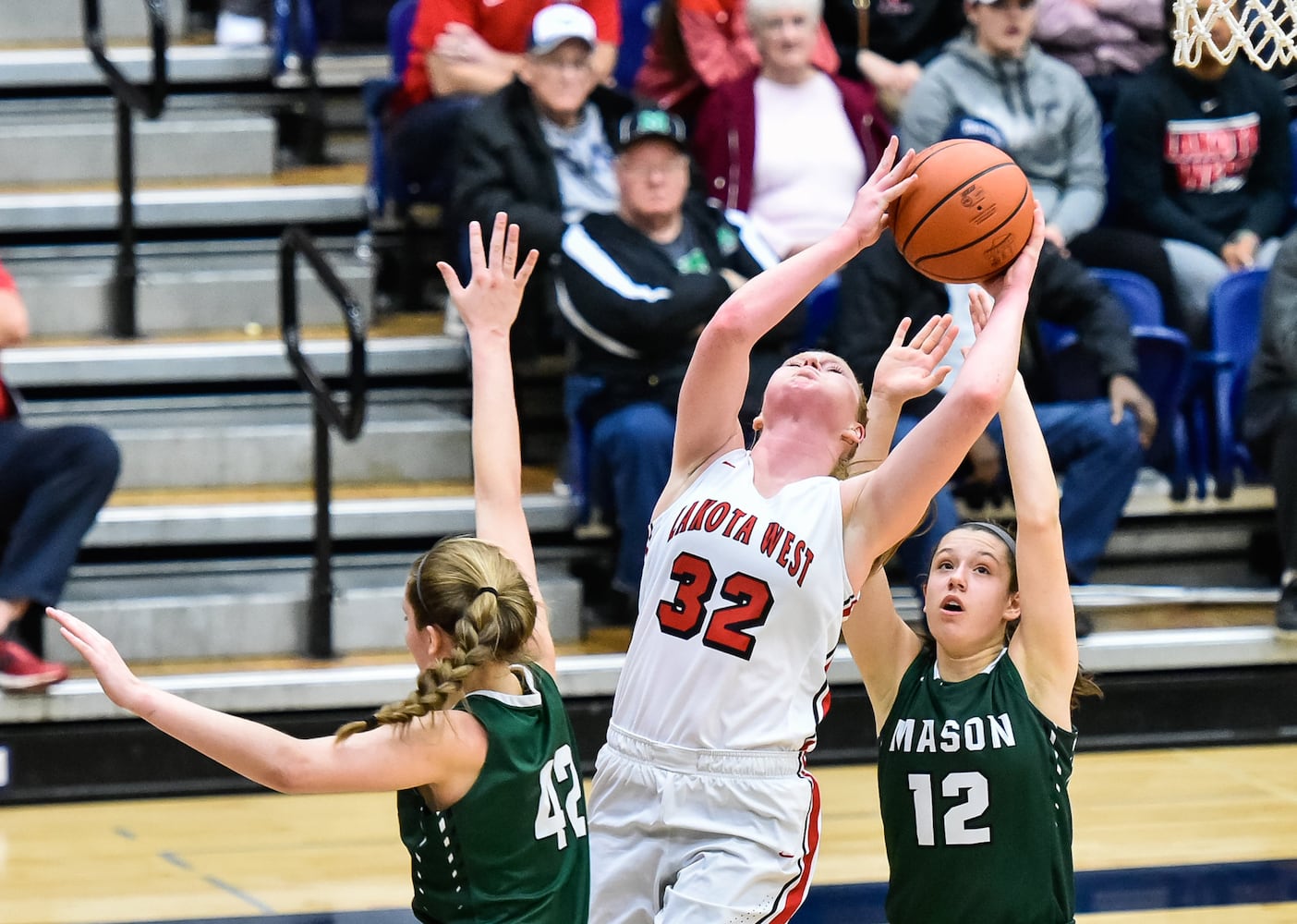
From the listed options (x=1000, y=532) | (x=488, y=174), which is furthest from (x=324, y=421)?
(x=1000, y=532)

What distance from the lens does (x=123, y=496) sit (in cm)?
661

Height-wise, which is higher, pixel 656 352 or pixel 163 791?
pixel 656 352

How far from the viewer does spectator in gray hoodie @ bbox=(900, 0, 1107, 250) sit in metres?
6.98

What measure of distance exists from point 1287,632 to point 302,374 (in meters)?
3.39

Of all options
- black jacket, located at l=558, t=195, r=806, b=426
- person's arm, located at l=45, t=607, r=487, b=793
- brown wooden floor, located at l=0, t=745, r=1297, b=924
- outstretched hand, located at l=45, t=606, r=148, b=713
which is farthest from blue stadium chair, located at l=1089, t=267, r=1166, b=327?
outstretched hand, located at l=45, t=606, r=148, b=713

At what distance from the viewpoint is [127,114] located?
268 inches

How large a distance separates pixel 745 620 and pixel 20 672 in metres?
3.14

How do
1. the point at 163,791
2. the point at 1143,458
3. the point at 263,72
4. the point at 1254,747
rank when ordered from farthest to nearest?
the point at 263,72
the point at 1143,458
the point at 1254,747
the point at 163,791

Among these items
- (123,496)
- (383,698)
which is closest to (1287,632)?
(383,698)

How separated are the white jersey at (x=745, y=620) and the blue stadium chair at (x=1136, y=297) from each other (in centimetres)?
385

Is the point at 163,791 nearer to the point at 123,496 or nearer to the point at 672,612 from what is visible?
the point at 123,496

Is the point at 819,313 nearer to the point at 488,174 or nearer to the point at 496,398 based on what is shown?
the point at 488,174

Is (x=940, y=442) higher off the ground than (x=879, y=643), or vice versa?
(x=940, y=442)

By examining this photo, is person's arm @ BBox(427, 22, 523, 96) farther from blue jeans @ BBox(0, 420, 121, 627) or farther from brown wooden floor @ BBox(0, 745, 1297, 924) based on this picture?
brown wooden floor @ BBox(0, 745, 1297, 924)
